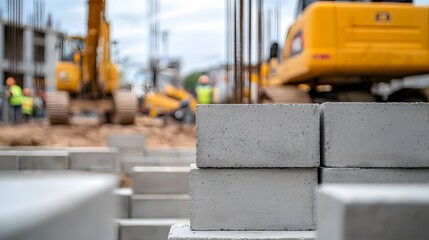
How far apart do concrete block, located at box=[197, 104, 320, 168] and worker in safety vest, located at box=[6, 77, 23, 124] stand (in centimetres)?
1566

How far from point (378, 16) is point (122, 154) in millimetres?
4676

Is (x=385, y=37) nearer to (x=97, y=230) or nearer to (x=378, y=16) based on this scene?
(x=378, y=16)

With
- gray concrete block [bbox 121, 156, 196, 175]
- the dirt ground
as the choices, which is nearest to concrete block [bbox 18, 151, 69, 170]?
gray concrete block [bbox 121, 156, 196, 175]

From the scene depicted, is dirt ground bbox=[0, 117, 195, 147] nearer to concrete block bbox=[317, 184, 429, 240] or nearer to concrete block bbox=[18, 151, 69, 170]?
concrete block bbox=[18, 151, 69, 170]

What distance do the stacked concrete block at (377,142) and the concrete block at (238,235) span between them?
1.32 ft

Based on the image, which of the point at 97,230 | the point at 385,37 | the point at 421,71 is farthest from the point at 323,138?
the point at 421,71

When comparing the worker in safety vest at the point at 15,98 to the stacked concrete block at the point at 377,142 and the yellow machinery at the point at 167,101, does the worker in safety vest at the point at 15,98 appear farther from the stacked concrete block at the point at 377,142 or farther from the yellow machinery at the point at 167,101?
the stacked concrete block at the point at 377,142

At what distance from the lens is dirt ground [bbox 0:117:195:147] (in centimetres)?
1380

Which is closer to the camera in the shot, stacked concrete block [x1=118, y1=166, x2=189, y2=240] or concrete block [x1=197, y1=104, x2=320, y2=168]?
concrete block [x1=197, y1=104, x2=320, y2=168]

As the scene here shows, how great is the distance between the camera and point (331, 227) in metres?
1.90

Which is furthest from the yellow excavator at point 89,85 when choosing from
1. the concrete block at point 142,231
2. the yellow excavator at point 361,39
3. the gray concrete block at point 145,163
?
the concrete block at point 142,231

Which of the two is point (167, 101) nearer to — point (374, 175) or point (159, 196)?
point (159, 196)

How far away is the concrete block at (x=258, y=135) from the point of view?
12.5 feet

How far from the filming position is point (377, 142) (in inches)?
150
